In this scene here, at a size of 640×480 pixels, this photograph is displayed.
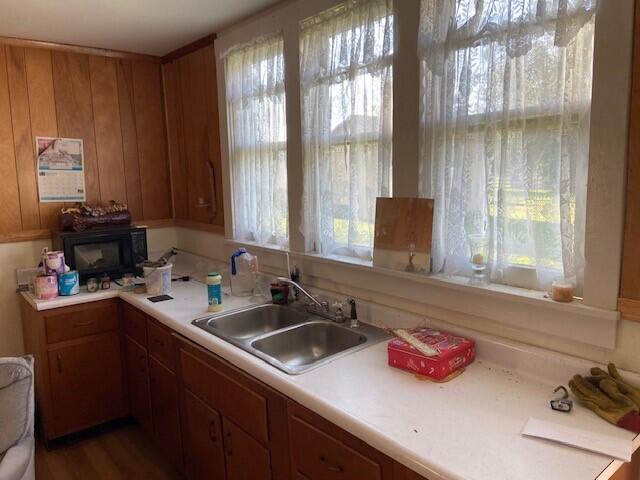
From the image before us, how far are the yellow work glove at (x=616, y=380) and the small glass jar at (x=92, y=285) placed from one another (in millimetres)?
2569

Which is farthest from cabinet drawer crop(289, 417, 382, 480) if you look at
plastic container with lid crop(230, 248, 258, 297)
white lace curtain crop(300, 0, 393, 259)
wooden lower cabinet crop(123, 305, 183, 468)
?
plastic container with lid crop(230, 248, 258, 297)

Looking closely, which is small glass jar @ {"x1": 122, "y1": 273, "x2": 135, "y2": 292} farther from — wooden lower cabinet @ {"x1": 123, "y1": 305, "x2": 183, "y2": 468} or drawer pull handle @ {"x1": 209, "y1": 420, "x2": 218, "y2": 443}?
drawer pull handle @ {"x1": 209, "y1": 420, "x2": 218, "y2": 443}

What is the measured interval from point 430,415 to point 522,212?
0.71 metres

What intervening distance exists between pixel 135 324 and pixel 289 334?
43.5 inches

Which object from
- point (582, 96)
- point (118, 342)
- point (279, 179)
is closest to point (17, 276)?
point (118, 342)

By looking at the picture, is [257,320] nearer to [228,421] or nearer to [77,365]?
[228,421]

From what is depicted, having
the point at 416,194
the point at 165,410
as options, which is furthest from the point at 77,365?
the point at 416,194

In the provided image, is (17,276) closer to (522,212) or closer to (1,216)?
(1,216)

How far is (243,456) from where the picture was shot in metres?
1.88

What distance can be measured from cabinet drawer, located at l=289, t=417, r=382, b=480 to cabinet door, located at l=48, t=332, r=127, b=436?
1.74 m

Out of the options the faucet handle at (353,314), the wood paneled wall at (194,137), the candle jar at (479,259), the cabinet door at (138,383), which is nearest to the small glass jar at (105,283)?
the cabinet door at (138,383)

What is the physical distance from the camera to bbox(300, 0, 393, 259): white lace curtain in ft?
6.51

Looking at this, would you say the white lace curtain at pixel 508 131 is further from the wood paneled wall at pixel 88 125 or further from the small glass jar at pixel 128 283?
the wood paneled wall at pixel 88 125

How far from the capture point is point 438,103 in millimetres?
1777
